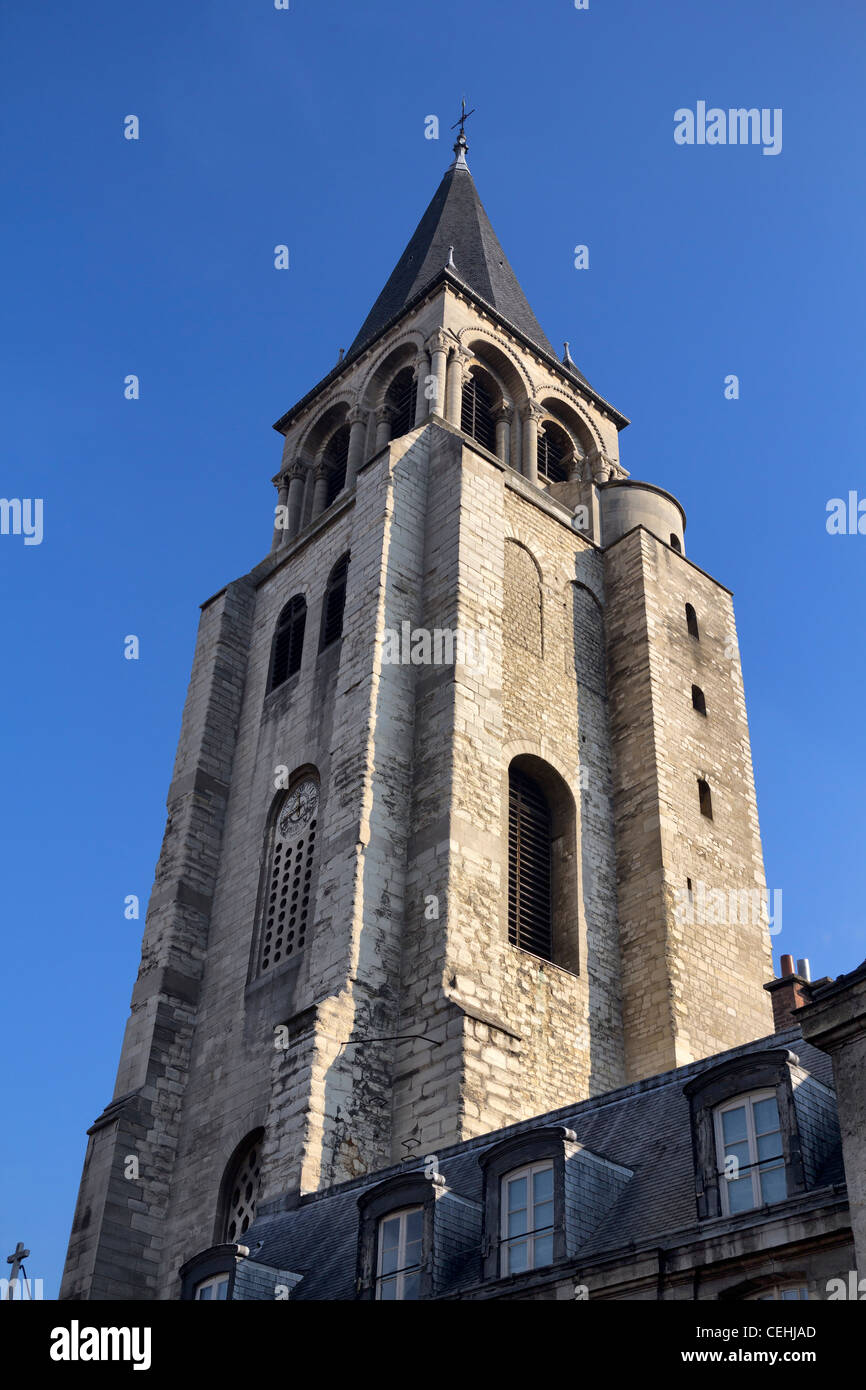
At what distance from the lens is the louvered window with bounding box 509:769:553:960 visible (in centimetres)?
2116

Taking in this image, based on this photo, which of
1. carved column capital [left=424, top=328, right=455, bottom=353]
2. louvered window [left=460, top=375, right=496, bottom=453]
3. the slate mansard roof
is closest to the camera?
the slate mansard roof

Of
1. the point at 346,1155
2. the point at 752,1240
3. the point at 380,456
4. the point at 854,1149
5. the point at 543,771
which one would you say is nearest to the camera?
the point at 854,1149

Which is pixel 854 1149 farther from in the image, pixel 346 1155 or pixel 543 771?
pixel 543 771

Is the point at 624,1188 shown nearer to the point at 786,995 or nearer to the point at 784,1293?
the point at 784,1293

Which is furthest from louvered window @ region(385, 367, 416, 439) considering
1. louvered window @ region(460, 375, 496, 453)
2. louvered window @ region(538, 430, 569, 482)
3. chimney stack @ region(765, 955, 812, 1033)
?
chimney stack @ region(765, 955, 812, 1033)

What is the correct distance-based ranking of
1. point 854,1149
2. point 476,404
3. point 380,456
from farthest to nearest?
point 476,404
point 380,456
point 854,1149

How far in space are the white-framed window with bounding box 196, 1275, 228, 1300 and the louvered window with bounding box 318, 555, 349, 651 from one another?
41.8 feet

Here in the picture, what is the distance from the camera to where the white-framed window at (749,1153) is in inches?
388

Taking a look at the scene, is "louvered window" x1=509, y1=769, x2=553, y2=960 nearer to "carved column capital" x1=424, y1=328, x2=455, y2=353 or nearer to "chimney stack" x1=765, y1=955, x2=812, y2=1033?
"chimney stack" x1=765, y1=955, x2=812, y2=1033

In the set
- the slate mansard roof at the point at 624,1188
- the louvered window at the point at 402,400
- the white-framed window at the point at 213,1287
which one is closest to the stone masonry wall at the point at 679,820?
the louvered window at the point at 402,400

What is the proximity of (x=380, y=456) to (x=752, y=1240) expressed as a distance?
17.1 metres

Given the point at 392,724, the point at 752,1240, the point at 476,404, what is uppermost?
the point at 476,404
